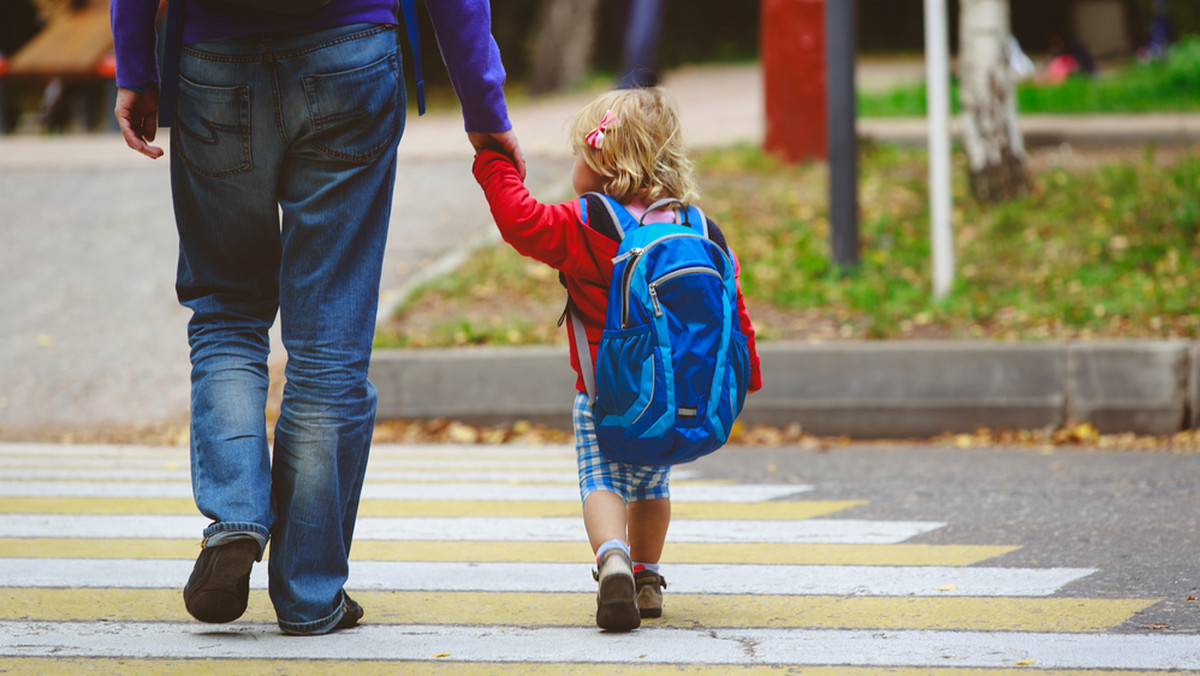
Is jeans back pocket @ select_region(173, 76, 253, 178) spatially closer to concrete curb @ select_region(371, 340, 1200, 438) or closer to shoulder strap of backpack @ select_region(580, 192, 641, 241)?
shoulder strap of backpack @ select_region(580, 192, 641, 241)

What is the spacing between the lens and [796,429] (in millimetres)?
6699

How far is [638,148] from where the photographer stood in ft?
10.2

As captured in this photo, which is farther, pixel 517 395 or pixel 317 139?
pixel 517 395

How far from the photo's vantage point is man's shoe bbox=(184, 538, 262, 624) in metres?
2.72

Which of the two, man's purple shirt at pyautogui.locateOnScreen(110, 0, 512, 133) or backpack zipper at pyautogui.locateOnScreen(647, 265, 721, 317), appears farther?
backpack zipper at pyautogui.locateOnScreen(647, 265, 721, 317)

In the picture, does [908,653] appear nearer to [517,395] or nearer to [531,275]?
[517,395]

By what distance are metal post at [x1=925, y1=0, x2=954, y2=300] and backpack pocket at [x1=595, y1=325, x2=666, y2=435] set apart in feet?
16.6

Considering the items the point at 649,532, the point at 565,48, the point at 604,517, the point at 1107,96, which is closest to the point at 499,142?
the point at 604,517

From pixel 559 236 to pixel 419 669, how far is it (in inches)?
38.9

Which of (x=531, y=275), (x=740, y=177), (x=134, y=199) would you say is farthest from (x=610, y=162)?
(x=134, y=199)

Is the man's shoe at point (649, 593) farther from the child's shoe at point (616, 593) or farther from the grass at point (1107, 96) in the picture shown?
the grass at point (1107, 96)

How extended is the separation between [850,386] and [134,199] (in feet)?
21.4

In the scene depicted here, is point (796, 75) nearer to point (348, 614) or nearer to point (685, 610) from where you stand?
point (685, 610)

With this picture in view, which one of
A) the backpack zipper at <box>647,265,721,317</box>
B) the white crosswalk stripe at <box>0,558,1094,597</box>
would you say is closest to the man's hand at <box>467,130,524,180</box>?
the backpack zipper at <box>647,265,721,317</box>
